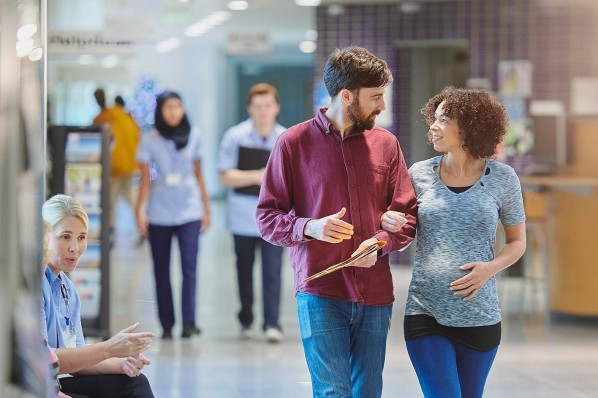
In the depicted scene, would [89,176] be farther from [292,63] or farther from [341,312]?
[292,63]

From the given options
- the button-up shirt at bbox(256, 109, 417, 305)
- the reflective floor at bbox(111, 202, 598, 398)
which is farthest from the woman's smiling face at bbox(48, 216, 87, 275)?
the reflective floor at bbox(111, 202, 598, 398)

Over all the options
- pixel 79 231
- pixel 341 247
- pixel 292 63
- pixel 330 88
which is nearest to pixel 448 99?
pixel 330 88

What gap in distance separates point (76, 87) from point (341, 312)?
2478cm

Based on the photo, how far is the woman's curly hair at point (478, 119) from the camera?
353cm

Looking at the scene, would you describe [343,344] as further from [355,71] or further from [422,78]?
[422,78]

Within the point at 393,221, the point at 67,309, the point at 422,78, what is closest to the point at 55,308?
the point at 67,309

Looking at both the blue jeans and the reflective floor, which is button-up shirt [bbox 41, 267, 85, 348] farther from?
the reflective floor

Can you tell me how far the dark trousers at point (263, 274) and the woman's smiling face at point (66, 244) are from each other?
3.59 m

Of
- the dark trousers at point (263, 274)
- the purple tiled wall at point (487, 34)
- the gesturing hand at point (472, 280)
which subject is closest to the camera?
the gesturing hand at point (472, 280)

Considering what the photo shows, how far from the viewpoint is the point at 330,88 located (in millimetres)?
3477

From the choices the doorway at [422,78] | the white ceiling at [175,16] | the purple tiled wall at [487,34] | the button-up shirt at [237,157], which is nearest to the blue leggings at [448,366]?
the button-up shirt at [237,157]

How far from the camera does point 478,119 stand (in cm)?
355

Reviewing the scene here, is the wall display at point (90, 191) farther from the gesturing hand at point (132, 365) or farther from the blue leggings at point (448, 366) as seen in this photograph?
the blue leggings at point (448, 366)

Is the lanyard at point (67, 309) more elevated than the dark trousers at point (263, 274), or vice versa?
the lanyard at point (67, 309)
